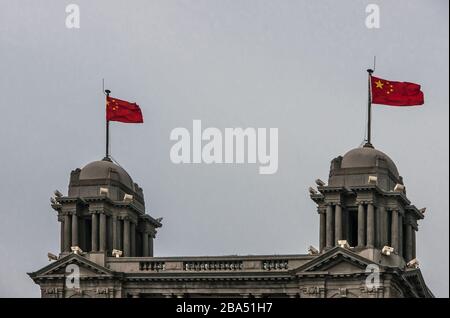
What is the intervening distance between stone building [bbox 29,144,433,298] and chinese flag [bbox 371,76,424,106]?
374cm

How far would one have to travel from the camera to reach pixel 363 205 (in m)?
166

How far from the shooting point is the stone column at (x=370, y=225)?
165m

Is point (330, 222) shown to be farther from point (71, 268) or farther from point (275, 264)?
point (71, 268)

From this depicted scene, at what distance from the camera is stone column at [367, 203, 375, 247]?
541 ft

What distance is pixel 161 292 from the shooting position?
16562 centimetres

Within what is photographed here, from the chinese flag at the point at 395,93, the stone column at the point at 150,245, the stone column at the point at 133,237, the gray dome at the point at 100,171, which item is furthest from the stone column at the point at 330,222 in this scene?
the stone column at the point at 150,245

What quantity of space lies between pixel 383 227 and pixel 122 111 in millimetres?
22602

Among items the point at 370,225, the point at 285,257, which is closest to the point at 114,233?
the point at 285,257

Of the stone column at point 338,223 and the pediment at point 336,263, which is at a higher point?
the stone column at point 338,223

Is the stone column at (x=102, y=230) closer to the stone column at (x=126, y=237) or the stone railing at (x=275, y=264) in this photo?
the stone column at (x=126, y=237)
